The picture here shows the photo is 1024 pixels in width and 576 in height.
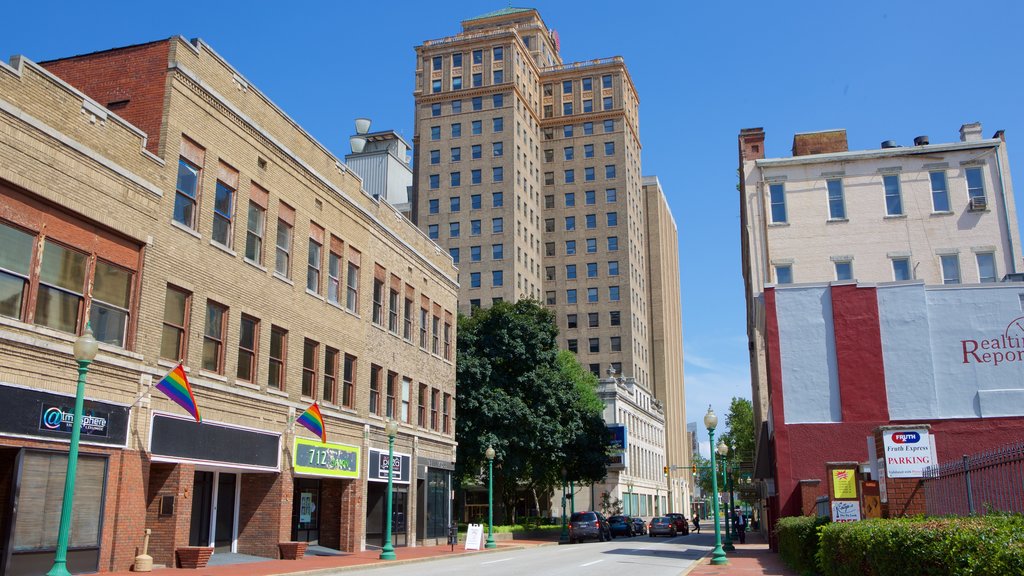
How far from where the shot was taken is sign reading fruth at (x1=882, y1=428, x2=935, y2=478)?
1700 centimetres

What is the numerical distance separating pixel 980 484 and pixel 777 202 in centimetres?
3584

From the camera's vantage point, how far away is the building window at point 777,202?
154 feet

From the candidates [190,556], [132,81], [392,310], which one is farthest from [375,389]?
[132,81]

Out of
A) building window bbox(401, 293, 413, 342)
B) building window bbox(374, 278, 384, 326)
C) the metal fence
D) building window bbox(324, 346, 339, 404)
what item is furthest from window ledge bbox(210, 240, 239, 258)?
the metal fence

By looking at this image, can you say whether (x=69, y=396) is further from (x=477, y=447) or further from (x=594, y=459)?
(x=594, y=459)

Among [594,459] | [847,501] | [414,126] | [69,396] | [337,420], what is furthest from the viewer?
[414,126]

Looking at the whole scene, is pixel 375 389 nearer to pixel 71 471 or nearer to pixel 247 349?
pixel 247 349

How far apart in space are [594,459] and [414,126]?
183 feet

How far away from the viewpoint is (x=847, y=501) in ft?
68.3

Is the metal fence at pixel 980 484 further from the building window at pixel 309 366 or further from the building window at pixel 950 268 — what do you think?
the building window at pixel 950 268

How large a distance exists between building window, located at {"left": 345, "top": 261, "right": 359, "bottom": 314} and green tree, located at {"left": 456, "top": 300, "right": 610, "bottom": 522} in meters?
19.3

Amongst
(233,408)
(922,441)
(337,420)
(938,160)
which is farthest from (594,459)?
(922,441)

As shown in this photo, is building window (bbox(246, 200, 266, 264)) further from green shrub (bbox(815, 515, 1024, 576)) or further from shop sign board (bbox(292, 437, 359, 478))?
green shrub (bbox(815, 515, 1024, 576))

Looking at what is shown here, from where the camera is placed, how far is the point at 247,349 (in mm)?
25656
